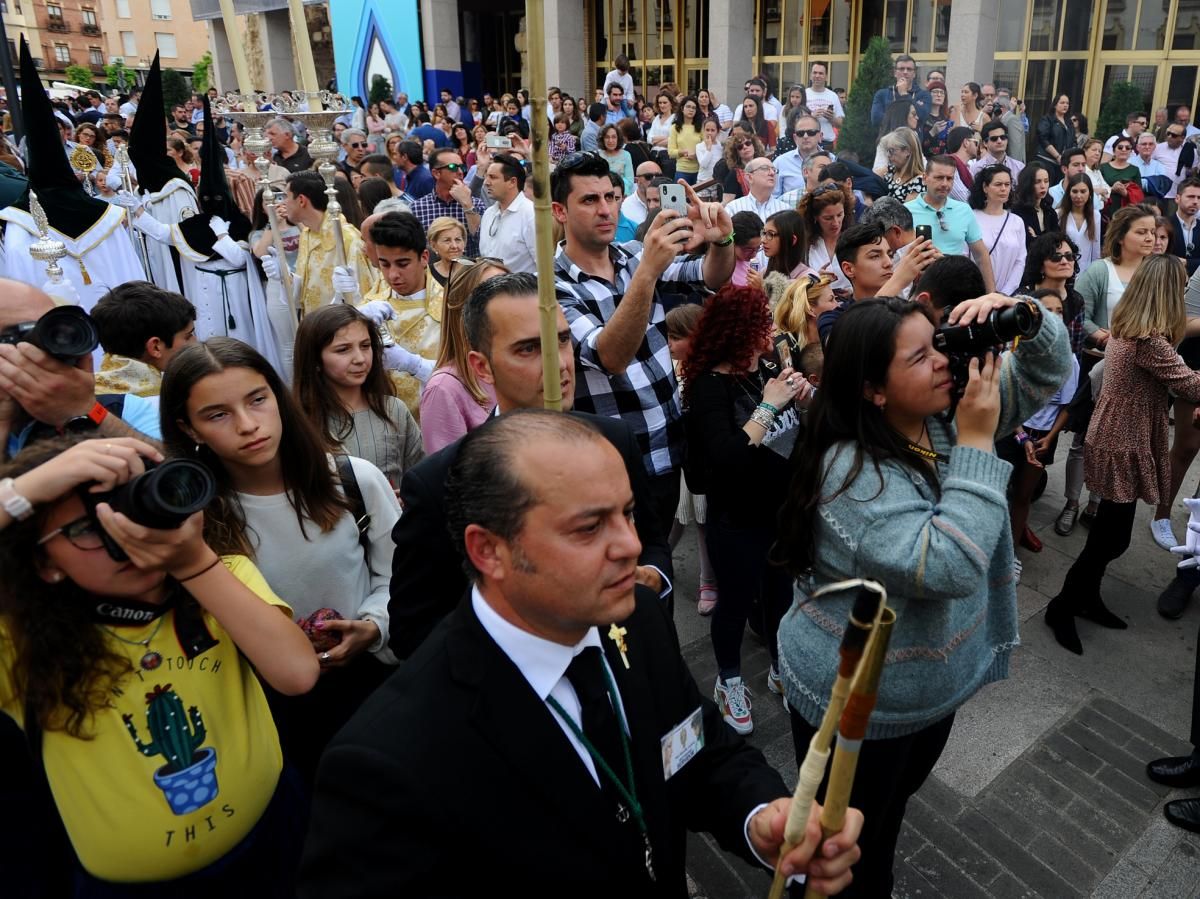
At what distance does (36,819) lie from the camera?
6.56ft

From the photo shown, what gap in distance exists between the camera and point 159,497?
1.54 meters

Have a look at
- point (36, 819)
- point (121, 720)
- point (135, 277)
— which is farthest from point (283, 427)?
point (135, 277)

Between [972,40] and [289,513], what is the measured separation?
16153 mm

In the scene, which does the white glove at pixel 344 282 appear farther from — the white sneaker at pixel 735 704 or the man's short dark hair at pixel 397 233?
the white sneaker at pixel 735 704

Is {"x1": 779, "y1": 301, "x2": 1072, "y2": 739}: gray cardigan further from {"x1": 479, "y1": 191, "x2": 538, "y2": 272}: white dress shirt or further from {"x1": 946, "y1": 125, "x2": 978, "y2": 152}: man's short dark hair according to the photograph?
{"x1": 946, "y1": 125, "x2": 978, "y2": 152}: man's short dark hair

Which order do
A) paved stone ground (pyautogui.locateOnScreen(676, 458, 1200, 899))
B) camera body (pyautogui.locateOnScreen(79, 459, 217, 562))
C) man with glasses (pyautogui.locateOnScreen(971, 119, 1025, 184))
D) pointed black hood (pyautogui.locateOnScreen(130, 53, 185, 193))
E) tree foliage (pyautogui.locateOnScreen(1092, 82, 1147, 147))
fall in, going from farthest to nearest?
tree foliage (pyautogui.locateOnScreen(1092, 82, 1147, 147))
man with glasses (pyautogui.locateOnScreen(971, 119, 1025, 184))
pointed black hood (pyautogui.locateOnScreen(130, 53, 185, 193))
paved stone ground (pyautogui.locateOnScreen(676, 458, 1200, 899))
camera body (pyautogui.locateOnScreen(79, 459, 217, 562))

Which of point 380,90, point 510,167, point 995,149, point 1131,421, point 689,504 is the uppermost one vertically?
point 380,90

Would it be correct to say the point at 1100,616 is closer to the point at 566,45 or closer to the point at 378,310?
the point at 378,310

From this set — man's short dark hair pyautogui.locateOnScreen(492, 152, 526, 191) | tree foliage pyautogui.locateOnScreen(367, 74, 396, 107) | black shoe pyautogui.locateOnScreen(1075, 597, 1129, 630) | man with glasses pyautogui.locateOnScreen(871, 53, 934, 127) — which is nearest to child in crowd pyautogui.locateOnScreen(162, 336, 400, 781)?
black shoe pyautogui.locateOnScreen(1075, 597, 1129, 630)

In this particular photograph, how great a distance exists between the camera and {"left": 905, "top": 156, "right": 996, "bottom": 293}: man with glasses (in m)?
5.78

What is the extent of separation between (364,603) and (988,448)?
5.70 ft

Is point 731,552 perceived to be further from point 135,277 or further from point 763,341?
point 135,277

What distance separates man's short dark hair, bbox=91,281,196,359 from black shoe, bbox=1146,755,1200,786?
4171 mm

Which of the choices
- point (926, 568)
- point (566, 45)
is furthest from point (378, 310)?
point (566, 45)
